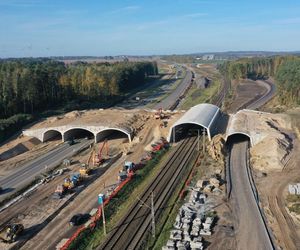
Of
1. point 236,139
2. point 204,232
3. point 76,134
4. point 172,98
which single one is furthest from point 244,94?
point 204,232

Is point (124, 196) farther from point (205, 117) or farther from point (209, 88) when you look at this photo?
point (209, 88)

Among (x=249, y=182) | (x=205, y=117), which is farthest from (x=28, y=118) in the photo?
(x=249, y=182)

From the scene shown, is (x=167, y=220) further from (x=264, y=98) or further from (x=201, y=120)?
(x=264, y=98)

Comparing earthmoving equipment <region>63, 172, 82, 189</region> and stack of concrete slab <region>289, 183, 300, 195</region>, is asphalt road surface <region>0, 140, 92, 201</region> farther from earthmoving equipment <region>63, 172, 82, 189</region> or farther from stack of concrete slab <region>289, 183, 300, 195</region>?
stack of concrete slab <region>289, 183, 300, 195</region>

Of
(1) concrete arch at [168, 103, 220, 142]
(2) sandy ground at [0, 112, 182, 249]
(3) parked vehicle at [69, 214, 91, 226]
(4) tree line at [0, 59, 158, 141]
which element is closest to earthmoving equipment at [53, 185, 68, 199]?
(2) sandy ground at [0, 112, 182, 249]

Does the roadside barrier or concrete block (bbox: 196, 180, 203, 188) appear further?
concrete block (bbox: 196, 180, 203, 188)

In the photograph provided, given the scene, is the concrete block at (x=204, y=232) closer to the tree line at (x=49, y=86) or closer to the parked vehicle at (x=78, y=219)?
the parked vehicle at (x=78, y=219)
